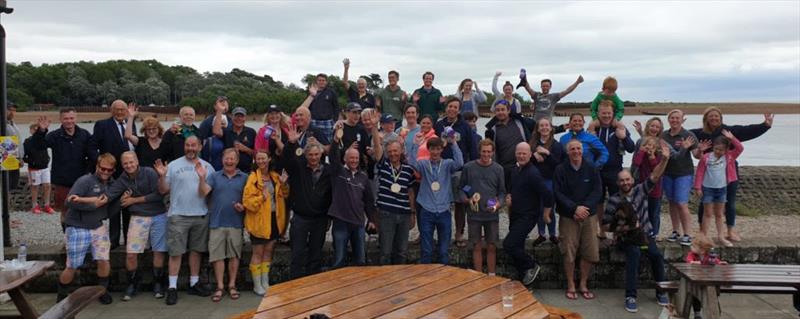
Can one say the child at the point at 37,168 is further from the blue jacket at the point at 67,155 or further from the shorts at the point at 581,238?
the shorts at the point at 581,238

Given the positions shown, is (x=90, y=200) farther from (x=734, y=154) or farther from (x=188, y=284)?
(x=734, y=154)

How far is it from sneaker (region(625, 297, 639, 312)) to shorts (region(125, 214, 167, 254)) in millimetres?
4597

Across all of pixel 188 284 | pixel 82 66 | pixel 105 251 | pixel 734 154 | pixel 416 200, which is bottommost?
pixel 188 284

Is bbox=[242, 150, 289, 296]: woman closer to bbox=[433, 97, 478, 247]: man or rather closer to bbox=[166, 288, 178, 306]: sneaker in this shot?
bbox=[166, 288, 178, 306]: sneaker

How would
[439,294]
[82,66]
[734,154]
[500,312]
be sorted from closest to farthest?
[500,312] < [439,294] < [734,154] < [82,66]

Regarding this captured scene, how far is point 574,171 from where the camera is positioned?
5.51 meters

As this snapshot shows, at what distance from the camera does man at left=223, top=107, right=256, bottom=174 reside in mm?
6344

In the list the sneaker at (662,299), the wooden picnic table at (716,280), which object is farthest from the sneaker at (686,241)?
the wooden picnic table at (716,280)

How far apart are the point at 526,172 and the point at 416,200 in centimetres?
117

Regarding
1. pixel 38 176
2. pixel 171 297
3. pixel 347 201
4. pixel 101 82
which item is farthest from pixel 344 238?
pixel 101 82

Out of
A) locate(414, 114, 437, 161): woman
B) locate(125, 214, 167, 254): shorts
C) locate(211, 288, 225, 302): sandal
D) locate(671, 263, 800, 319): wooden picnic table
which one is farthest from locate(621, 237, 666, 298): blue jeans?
locate(125, 214, 167, 254): shorts

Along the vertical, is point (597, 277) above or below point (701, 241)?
below

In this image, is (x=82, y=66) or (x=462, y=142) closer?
(x=462, y=142)

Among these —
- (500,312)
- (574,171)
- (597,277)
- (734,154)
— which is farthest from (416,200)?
(734,154)
